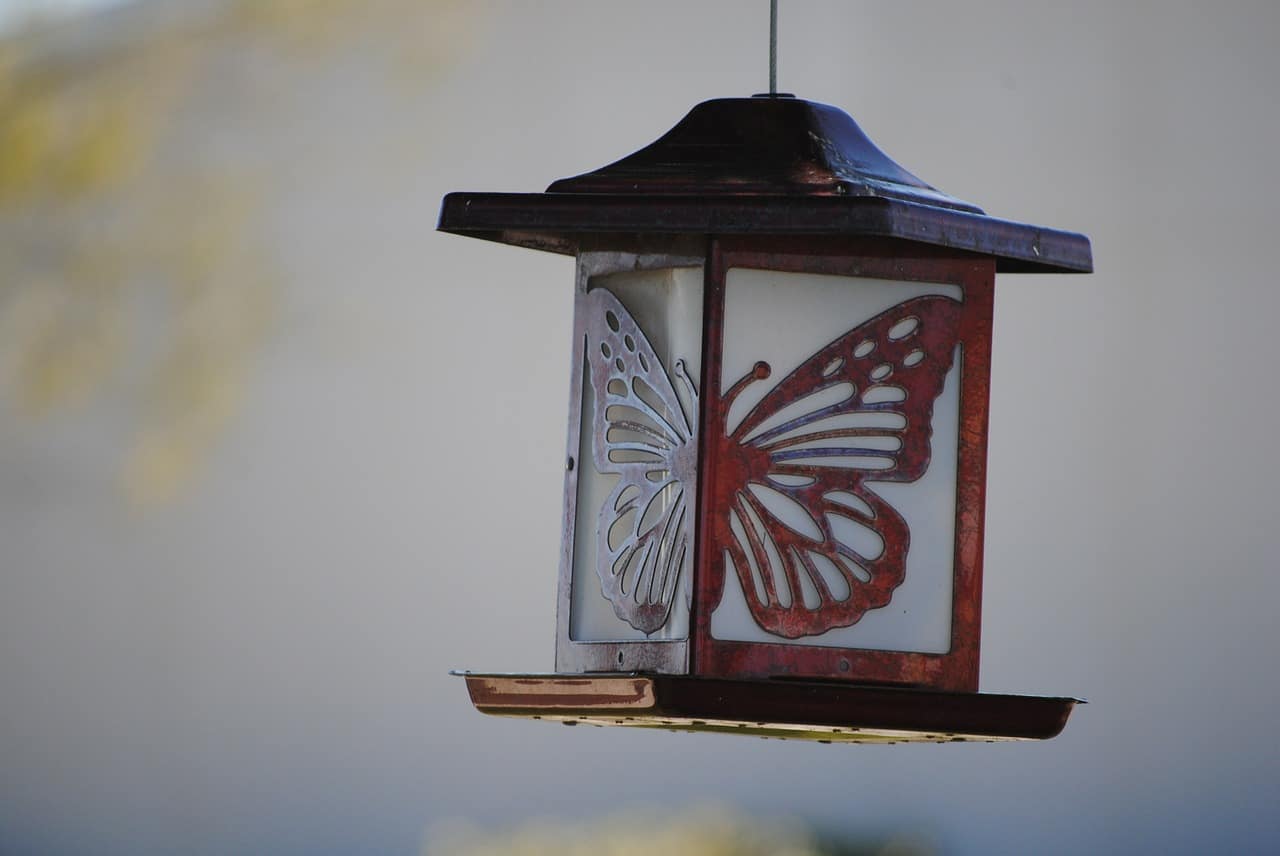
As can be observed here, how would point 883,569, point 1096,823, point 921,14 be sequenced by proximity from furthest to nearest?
point 921,14 → point 1096,823 → point 883,569

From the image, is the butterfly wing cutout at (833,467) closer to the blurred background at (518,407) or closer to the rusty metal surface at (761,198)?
the rusty metal surface at (761,198)

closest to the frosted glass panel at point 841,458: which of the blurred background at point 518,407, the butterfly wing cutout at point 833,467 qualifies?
the butterfly wing cutout at point 833,467

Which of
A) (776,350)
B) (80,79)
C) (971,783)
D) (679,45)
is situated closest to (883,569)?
(776,350)

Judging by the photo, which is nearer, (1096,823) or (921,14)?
(1096,823)

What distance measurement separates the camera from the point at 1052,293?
3.13m

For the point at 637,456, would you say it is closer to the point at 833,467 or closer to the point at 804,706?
the point at 833,467

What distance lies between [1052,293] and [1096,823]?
0.88 metres

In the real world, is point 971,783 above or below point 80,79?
below

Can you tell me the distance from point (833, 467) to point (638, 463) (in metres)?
0.16

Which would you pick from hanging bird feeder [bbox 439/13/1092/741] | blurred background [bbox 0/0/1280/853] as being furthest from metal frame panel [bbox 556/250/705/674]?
blurred background [bbox 0/0/1280/853]

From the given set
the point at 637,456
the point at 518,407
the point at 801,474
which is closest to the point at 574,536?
the point at 637,456

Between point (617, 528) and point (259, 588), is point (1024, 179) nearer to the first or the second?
point (259, 588)

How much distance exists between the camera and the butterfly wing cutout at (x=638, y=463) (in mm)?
1379

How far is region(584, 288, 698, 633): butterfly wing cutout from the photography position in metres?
1.38
